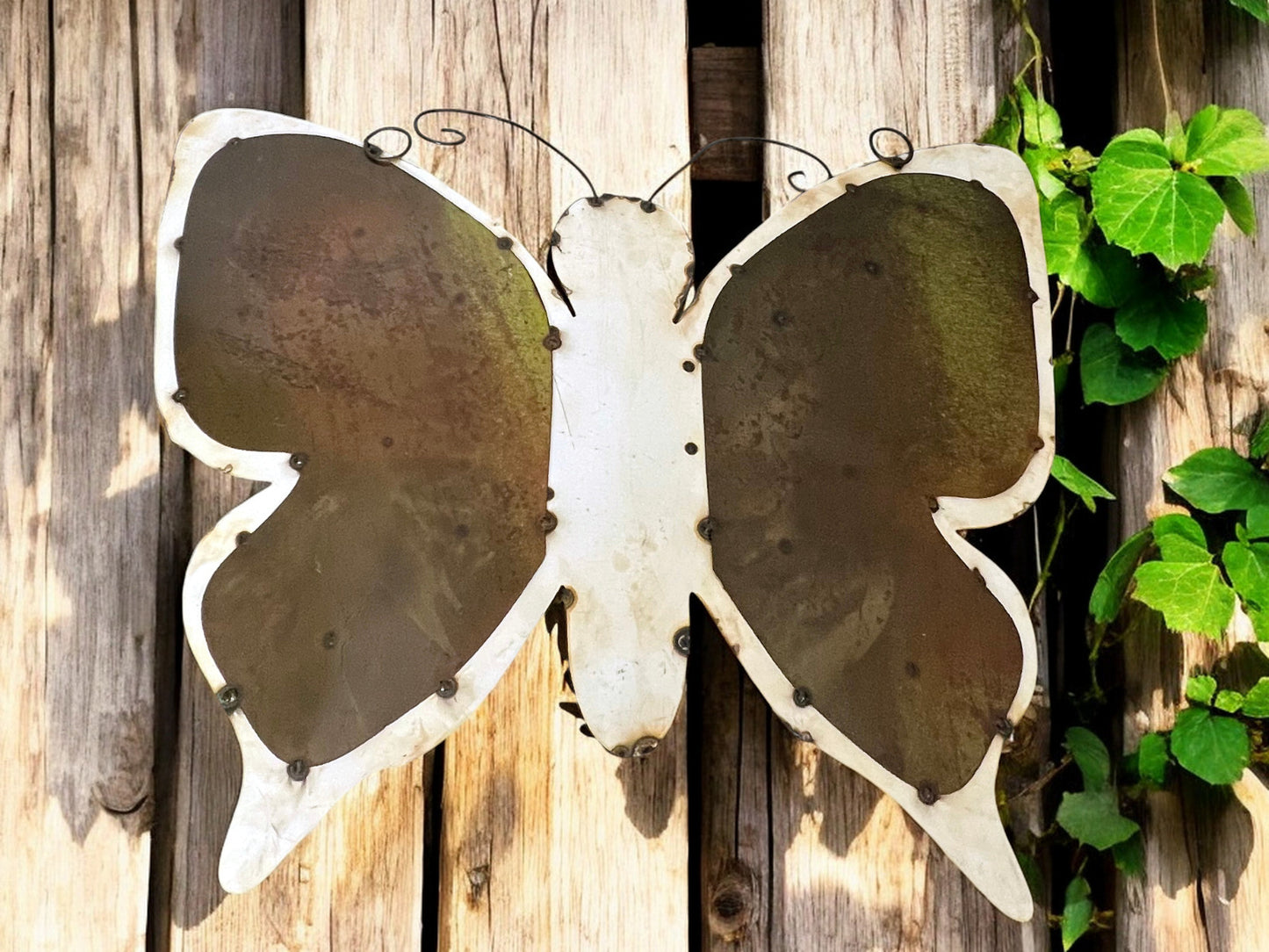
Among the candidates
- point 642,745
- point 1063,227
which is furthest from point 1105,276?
point 642,745

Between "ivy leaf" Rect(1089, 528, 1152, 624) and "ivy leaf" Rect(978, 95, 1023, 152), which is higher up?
"ivy leaf" Rect(978, 95, 1023, 152)

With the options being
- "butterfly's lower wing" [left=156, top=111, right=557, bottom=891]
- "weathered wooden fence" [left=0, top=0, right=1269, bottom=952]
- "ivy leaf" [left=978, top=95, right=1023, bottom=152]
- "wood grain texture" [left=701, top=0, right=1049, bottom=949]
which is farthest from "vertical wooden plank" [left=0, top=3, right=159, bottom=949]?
"ivy leaf" [left=978, top=95, right=1023, bottom=152]

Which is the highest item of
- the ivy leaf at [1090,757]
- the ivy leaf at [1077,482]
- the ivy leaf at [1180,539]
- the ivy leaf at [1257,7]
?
the ivy leaf at [1257,7]

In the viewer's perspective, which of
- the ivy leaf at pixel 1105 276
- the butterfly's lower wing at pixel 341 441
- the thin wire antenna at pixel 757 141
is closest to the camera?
the butterfly's lower wing at pixel 341 441

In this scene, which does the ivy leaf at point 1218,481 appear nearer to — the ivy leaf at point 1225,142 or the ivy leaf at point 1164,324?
the ivy leaf at point 1164,324

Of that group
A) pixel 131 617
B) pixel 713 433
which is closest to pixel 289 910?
pixel 131 617

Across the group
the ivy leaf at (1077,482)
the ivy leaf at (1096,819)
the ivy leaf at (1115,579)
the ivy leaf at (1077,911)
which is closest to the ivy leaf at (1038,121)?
the ivy leaf at (1077,482)

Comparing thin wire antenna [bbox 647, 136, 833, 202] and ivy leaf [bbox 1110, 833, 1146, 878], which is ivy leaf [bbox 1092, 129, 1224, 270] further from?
ivy leaf [bbox 1110, 833, 1146, 878]

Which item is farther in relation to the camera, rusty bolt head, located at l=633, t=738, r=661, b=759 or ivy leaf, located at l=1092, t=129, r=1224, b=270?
ivy leaf, located at l=1092, t=129, r=1224, b=270
